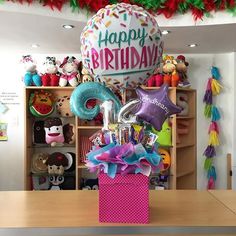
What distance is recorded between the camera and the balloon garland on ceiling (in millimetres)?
2148

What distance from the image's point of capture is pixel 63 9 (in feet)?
7.22

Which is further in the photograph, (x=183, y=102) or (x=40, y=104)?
(x=183, y=102)

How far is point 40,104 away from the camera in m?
3.15

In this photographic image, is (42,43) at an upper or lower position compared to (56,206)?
upper

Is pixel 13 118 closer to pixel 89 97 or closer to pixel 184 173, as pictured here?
pixel 184 173

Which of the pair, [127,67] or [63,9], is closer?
[127,67]

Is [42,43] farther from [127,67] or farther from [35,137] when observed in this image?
[127,67]

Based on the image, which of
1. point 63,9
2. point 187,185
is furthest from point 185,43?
point 187,185

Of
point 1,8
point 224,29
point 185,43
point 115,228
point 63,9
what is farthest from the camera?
point 185,43

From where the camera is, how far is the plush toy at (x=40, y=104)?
314cm

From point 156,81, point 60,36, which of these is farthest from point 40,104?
point 156,81

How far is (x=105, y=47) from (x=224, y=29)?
1672mm

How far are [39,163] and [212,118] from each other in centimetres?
183

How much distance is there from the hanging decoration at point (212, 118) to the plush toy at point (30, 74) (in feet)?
5.62
